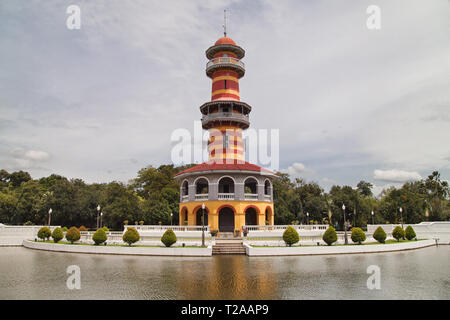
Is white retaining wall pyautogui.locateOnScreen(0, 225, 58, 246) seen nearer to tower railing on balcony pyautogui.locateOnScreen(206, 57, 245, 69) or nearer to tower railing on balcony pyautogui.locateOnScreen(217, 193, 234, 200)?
tower railing on balcony pyautogui.locateOnScreen(217, 193, 234, 200)

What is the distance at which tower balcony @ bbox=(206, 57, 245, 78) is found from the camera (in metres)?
36.0

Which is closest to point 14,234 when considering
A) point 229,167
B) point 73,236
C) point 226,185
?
point 73,236

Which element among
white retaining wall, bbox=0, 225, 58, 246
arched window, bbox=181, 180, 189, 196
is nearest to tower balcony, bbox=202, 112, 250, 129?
arched window, bbox=181, 180, 189, 196

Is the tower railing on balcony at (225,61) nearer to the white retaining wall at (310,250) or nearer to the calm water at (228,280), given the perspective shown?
the white retaining wall at (310,250)

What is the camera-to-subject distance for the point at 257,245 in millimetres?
23281

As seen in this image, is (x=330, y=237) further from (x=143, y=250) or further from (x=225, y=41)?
(x=225, y=41)

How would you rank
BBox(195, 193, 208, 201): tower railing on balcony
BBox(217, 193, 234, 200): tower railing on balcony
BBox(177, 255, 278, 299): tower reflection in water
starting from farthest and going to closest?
BBox(195, 193, 208, 201): tower railing on balcony < BBox(217, 193, 234, 200): tower railing on balcony < BBox(177, 255, 278, 299): tower reflection in water

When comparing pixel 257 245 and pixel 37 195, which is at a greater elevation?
pixel 37 195

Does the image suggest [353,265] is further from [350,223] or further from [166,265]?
[350,223]

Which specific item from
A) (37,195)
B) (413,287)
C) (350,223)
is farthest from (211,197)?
(37,195)

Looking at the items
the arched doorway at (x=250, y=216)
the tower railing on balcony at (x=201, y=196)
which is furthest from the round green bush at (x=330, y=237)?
the arched doorway at (x=250, y=216)

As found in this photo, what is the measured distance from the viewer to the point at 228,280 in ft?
39.9

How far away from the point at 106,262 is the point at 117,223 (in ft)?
91.6
